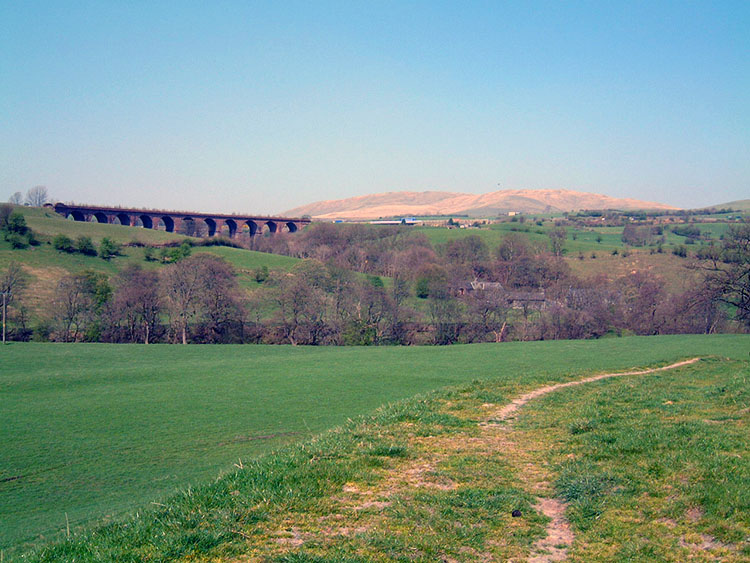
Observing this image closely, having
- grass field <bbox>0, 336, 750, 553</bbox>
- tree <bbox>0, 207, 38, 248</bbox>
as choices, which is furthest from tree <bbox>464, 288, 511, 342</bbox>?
tree <bbox>0, 207, 38, 248</bbox>

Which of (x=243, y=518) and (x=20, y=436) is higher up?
(x=243, y=518)

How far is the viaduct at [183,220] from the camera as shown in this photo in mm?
129500

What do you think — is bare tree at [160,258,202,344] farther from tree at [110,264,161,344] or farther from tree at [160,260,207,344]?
tree at [110,264,161,344]

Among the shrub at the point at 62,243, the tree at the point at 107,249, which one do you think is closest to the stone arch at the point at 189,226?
the tree at the point at 107,249

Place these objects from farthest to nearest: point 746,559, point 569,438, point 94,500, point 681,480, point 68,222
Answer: point 68,222 → point 94,500 → point 569,438 → point 681,480 → point 746,559

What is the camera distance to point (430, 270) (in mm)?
89438

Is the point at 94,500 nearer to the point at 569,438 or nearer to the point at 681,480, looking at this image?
the point at 569,438

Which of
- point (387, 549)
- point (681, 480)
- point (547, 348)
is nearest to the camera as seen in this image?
point (387, 549)

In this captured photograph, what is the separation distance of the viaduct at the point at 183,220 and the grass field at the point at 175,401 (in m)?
88.8

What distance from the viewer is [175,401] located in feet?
95.7

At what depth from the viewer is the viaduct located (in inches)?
5098

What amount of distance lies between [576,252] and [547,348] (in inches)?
3221

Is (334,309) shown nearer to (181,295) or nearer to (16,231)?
(181,295)

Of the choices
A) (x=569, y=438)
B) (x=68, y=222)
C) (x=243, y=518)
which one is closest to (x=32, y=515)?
(x=243, y=518)
